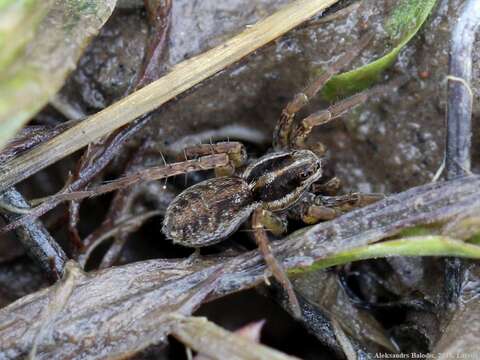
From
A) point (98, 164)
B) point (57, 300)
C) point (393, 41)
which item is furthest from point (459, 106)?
point (57, 300)

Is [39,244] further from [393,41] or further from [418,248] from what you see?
[393,41]

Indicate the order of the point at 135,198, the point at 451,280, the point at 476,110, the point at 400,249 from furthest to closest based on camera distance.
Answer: the point at 135,198, the point at 476,110, the point at 451,280, the point at 400,249

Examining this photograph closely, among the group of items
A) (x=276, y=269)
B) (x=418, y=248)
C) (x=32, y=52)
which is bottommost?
(x=418, y=248)

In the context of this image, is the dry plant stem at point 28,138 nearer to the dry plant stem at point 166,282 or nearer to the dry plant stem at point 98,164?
the dry plant stem at point 98,164

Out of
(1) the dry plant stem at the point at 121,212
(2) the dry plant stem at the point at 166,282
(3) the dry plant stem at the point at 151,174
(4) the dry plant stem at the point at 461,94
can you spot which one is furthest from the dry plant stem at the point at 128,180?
(4) the dry plant stem at the point at 461,94

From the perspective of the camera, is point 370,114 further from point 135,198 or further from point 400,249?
point 135,198

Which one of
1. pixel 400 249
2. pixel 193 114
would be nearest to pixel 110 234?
pixel 193 114
